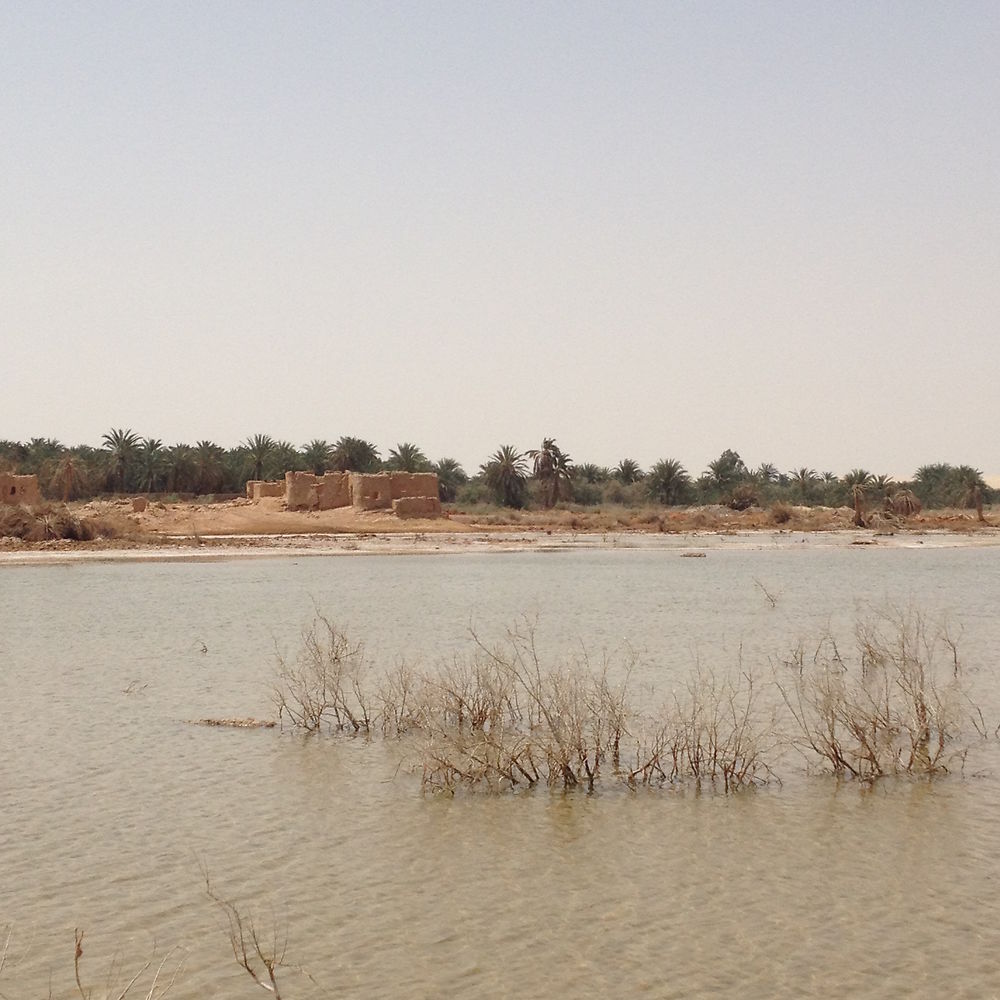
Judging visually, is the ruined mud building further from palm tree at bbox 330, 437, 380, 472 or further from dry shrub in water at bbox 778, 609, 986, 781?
dry shrub in water at bbox 778, 609, 986, 781

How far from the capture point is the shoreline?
1807 inches

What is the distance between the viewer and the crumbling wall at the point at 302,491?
61.6 m

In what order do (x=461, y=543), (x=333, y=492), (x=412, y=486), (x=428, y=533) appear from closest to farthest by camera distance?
(x=461, y=543)
(x=428, y=533)
(x=412, y=486)
(x=333, y=492)

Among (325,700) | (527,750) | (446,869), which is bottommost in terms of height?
(446,869)

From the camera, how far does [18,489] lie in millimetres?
53406

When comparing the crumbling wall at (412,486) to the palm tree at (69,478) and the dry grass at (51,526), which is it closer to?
the dry grass at (51,526)

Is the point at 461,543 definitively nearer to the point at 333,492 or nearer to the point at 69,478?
the point at 333,492

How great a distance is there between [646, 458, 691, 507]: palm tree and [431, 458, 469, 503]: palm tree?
15325mm

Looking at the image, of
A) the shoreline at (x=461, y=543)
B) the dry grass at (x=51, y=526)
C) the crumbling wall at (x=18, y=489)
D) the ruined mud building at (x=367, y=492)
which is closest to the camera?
the shoreline at (x=461, y=543)

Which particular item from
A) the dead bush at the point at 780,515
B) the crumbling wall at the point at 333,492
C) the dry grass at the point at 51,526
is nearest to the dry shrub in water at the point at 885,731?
the dry grass at the point at 51,526

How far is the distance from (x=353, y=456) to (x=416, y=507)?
1052 inches

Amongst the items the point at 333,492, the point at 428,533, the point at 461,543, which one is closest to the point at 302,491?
the point at 333,492

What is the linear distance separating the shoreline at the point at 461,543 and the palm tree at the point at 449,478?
33.8 metres

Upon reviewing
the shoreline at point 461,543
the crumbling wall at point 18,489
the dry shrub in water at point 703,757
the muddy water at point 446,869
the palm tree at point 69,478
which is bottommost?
the muddy water at point 446,869
